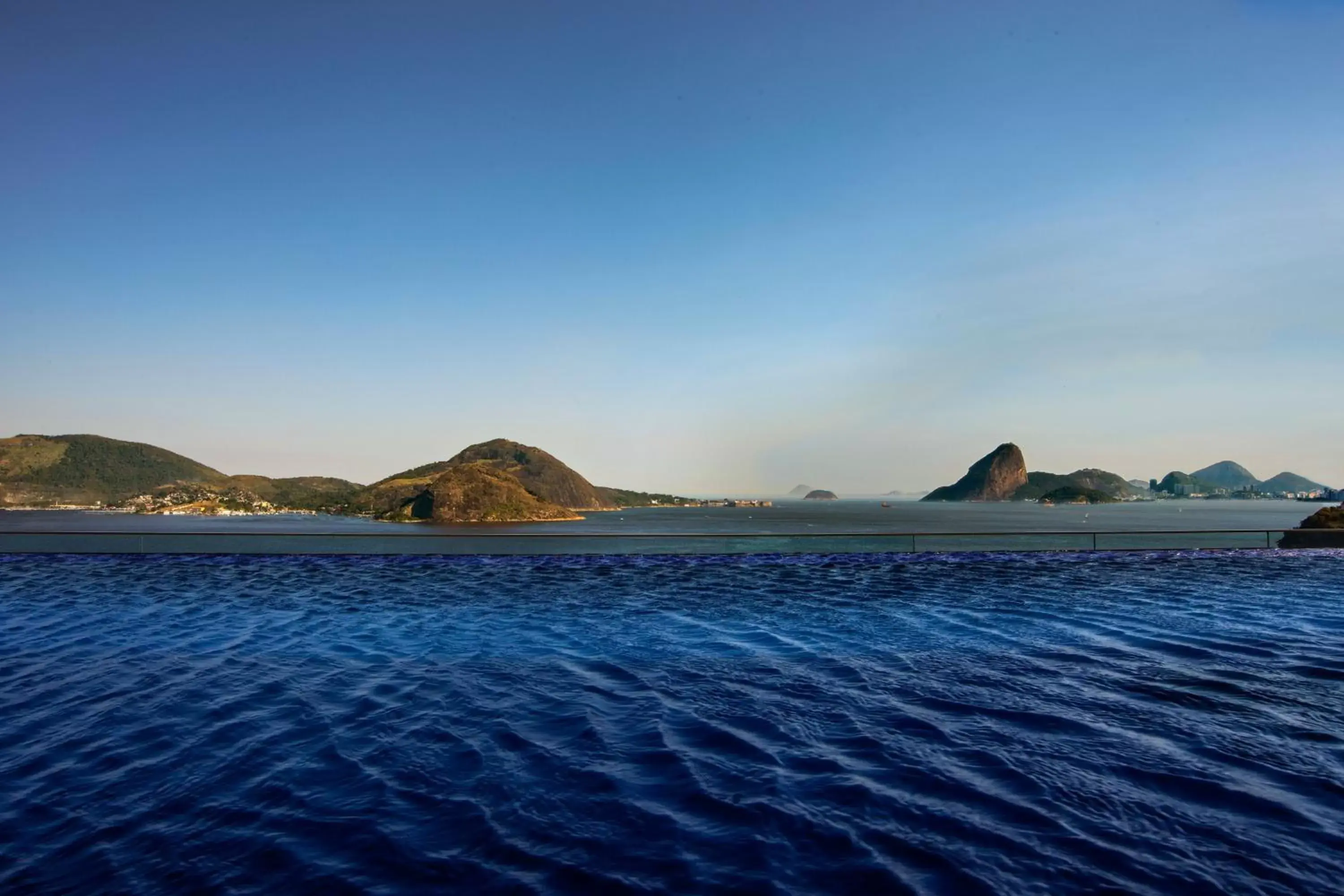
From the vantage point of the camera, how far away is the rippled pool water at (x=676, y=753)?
18.6 ft

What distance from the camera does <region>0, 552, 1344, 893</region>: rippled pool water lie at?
18.6ft

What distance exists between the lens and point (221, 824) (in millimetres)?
6500

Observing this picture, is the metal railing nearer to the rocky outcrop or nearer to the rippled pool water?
the rocky outcrop

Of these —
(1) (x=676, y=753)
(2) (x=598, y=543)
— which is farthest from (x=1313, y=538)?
(1) (x=676, y=753)

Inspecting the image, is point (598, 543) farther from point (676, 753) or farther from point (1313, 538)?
point (1313, 538)

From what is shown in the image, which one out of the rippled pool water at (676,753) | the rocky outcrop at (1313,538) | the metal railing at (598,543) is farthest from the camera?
the rocky outcrop at (1313,538)

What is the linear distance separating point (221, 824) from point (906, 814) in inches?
253

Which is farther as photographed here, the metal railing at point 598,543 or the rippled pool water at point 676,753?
the metal railing at point 598,543

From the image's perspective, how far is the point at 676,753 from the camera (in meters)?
8.41

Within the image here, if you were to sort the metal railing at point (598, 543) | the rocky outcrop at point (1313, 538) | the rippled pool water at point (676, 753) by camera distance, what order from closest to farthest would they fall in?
the rippled pool water at point (676, 753) → the metal railing at point (598, 543) → the rocky outcrop at point (1313, 538)

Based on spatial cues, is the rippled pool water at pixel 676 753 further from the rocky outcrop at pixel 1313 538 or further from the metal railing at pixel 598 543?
the rocky outcrop at pixel 1313 538

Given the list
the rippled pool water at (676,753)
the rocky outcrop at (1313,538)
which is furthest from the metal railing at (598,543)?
the rippled pool water at (676,753)

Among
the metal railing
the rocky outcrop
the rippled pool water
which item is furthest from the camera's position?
the rocky outcrop

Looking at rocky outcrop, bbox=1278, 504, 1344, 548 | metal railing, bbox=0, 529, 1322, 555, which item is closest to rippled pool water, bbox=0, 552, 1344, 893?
metal railing, bbox=0, 529, 1322, 555
